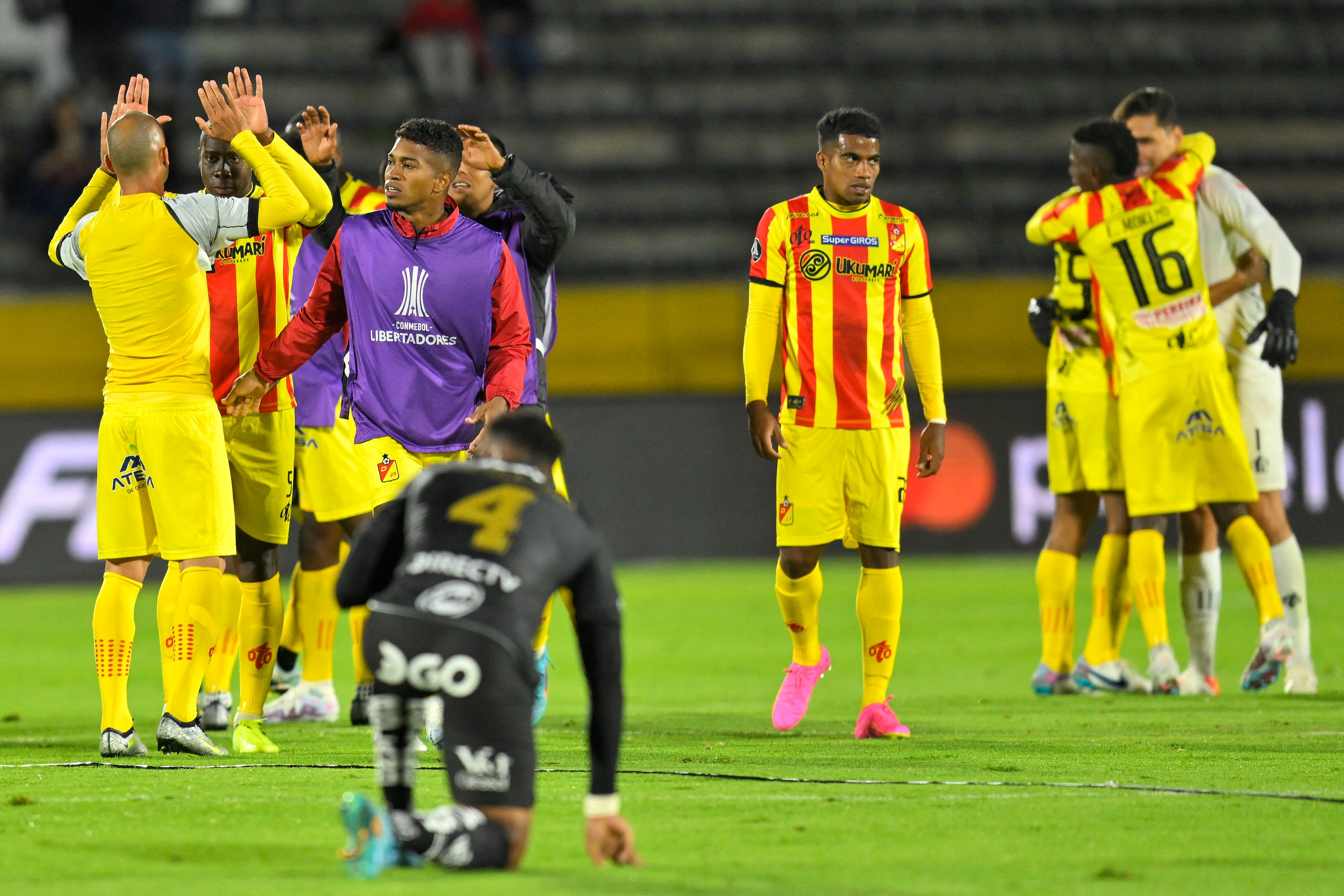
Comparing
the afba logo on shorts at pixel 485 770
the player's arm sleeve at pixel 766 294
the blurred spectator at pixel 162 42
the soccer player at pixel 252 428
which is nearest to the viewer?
the afba logo on shorts at pixel 485 770

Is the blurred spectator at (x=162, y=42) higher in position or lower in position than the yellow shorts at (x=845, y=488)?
higher

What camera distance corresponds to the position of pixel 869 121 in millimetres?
6914

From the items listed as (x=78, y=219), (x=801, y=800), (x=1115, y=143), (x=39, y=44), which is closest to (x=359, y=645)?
(x=78, y=219)

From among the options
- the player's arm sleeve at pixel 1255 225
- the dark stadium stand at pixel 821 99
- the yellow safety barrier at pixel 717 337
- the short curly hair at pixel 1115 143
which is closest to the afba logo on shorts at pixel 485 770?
the short curly hair at pixel 1115 143

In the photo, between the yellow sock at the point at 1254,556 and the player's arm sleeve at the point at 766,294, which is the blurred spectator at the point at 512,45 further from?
the player's arm sleeve at the point at 766,294

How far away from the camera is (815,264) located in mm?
6969

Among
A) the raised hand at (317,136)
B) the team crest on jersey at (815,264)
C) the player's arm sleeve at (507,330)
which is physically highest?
the raised hand at (317,136)

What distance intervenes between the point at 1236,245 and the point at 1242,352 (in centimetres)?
51

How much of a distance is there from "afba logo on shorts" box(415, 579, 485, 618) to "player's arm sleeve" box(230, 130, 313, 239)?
7.69 ft

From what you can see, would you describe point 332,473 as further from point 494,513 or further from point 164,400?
point 494,513

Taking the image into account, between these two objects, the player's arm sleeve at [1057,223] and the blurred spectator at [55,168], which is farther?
the blurred spectator at [55,168]

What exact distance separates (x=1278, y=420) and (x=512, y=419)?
5402mm

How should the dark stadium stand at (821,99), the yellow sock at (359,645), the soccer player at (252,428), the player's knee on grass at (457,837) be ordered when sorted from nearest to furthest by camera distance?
the player's knee on grass at (457,837) → the soccer player at (252,428) → the yellow sock at (359,645) → the dark stadium stand at (821,99)

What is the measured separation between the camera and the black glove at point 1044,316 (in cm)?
855
